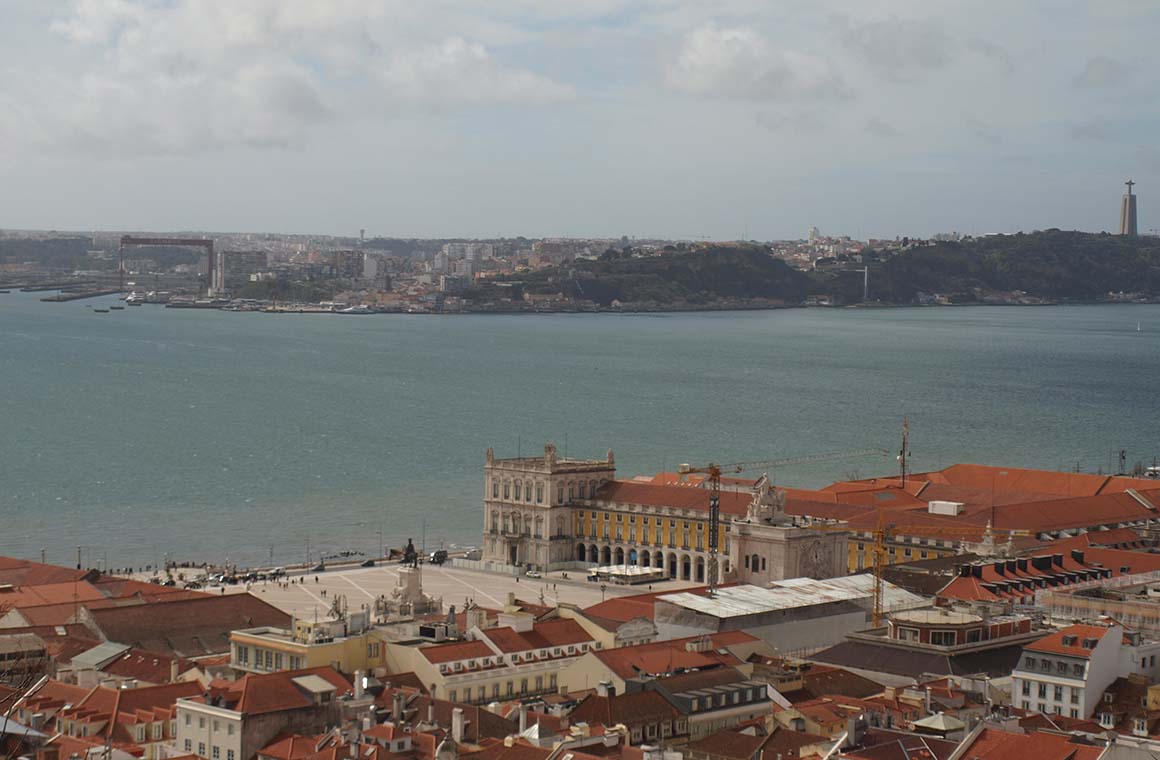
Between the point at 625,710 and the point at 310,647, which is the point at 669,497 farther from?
the point at 625,710

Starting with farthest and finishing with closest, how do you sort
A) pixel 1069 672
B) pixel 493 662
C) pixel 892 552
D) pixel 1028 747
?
pixel 892 552 < pixel 493 662 < pixel 1069 672 < pixel 1028 747

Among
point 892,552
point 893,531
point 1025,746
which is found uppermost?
point 1025,746

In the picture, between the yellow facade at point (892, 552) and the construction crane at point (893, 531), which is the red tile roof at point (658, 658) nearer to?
the construction crane at point (893, 531)

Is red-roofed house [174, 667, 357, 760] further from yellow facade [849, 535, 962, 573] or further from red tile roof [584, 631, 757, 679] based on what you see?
yellow facade [849, 535, 962, 573]

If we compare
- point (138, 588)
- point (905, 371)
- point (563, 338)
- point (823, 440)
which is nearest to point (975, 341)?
point (563, 338)

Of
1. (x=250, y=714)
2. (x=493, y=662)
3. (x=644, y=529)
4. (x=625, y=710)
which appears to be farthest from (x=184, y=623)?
(x=644, y=529)

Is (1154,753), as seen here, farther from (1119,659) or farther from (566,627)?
(566,627)
